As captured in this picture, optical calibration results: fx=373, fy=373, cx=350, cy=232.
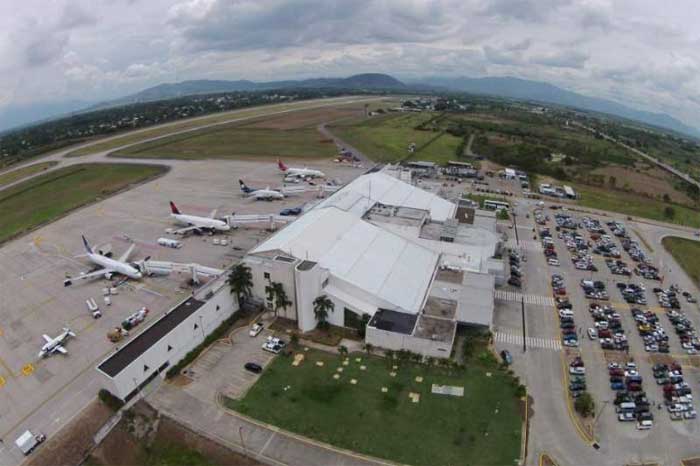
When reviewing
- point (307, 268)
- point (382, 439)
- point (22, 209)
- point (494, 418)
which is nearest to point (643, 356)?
point (494, 418)

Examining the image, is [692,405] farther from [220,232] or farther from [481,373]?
[220,232]

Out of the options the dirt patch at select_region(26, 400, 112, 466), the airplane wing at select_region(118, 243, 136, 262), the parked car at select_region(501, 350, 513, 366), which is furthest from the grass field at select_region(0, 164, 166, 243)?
the parked car at select_region(501, 350, 513, 366)

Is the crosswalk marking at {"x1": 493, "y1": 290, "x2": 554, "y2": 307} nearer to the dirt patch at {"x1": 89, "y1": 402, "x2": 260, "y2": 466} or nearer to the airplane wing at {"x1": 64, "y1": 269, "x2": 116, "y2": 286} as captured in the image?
the dirt patch at {"x1": 89, "y1": 402, "x2": 260, "y2": 466}

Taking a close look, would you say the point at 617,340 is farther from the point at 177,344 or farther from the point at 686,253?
the point at 177,344

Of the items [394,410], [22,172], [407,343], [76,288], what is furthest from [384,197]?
[22,172]

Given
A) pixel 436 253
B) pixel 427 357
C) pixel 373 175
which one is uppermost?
pixel 373 175

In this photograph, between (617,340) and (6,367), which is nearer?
(6,367)
